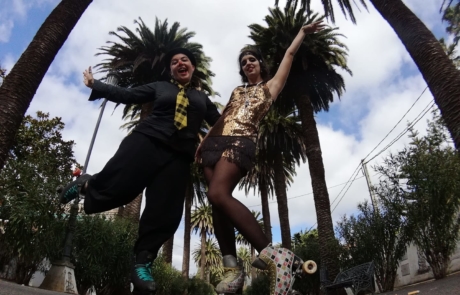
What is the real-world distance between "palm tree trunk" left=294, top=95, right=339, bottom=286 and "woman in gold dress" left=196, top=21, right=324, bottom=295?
1132 cm

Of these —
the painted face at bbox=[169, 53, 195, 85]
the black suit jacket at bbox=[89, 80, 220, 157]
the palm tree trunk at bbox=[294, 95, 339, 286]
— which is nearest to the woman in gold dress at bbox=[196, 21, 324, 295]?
the black suit jacket at bbox=[89, 80, 220, 157]

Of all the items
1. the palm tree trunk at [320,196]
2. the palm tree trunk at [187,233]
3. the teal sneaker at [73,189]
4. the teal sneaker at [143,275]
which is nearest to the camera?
the teal sneaker at [143,275]

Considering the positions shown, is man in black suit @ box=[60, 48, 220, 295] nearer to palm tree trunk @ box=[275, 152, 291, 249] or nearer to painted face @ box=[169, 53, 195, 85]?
painted face @ box=[169, 53, 195, 85]

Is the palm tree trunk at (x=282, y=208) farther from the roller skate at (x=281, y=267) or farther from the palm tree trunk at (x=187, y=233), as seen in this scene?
the roller skate at (x=281, y=267)

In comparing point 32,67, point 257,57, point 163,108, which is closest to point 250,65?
point 257,57

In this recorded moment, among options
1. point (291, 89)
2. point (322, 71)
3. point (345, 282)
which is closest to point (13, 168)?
point (345, 282)

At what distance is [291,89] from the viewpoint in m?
17.7

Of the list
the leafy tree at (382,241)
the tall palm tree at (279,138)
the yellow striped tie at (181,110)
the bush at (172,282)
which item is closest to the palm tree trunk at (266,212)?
the tall palm tree at (279,138)

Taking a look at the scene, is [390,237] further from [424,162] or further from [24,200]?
[24,200]

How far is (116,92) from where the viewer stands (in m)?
2.55

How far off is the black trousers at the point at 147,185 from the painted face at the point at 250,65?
77cm

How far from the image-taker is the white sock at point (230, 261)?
7.22ft

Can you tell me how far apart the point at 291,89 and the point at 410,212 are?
8.79 metres

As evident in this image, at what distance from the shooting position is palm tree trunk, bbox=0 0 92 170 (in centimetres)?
527
